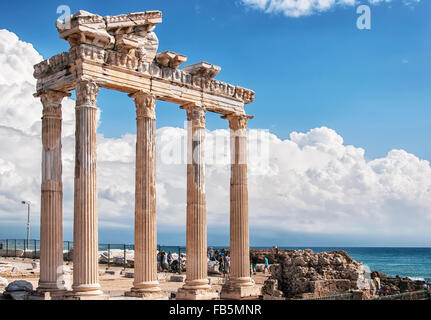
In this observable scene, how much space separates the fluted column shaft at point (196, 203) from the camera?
953 inches

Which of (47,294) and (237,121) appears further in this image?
(237,121)

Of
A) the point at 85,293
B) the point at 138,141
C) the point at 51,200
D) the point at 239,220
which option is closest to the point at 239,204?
the point at 239,220

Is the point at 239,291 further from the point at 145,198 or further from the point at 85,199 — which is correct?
the point at 85,199

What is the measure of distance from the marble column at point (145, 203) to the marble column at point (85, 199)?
2299 mm

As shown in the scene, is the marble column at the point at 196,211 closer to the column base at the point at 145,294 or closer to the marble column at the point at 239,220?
the marble column at the point at 239,220

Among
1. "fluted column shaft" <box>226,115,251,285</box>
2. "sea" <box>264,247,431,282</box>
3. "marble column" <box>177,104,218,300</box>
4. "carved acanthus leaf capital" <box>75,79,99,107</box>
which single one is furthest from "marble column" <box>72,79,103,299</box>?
"sea" <box>264,247,431,282</box>

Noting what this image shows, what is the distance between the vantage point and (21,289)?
21469 mm

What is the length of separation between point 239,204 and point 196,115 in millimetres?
4700

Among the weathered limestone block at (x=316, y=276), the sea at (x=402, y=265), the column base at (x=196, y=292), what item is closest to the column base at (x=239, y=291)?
the weathered limestone block at (x=316, y=276)

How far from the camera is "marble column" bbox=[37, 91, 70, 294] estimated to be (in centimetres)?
2145

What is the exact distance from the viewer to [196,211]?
964 inches

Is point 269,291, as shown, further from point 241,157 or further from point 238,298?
point 241,157

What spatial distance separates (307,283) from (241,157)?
6637 millimetres

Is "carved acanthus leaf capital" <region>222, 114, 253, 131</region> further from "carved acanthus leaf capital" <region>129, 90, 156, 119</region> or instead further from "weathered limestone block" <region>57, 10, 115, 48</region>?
"weathered limestone block" <region>57, 10, 115, 48</region>
